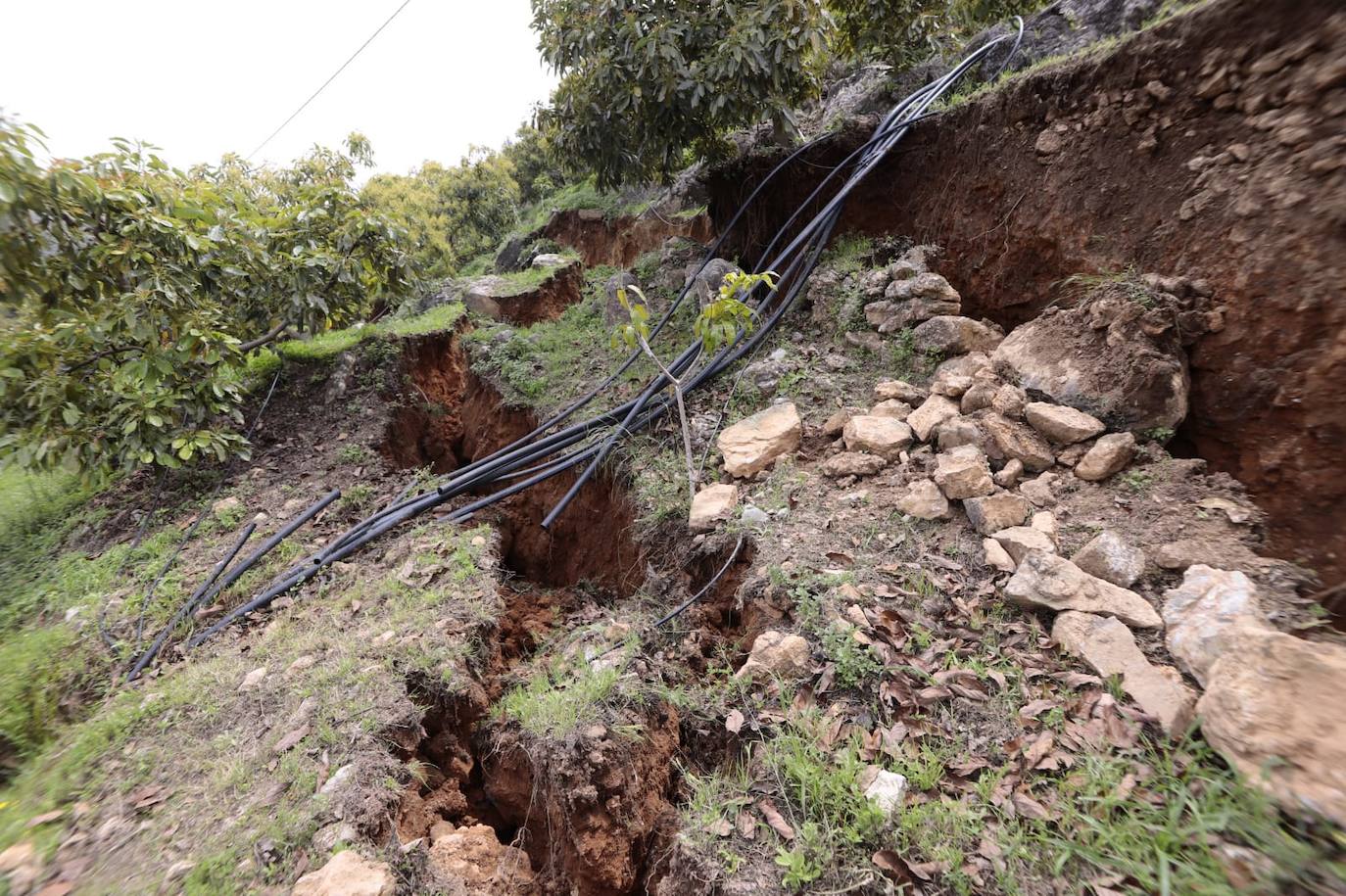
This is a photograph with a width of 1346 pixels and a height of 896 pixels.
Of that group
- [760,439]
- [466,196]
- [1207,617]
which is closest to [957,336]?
[760,439]

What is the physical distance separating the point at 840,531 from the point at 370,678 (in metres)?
2.35

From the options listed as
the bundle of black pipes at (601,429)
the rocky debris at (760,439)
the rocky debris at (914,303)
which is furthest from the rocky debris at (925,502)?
the bundle of black pipes at (601,429)

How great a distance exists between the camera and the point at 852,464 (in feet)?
9.91

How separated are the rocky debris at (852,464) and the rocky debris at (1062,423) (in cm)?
71

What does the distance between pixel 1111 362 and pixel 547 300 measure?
6520 millimetres

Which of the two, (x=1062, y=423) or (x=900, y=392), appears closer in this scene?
(x=1062, y=423)

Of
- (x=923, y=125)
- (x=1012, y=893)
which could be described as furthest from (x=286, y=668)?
(x=923, y=125)

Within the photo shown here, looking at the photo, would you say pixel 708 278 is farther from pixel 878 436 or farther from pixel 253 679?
pixel 253 679

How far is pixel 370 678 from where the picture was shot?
8.79 feet

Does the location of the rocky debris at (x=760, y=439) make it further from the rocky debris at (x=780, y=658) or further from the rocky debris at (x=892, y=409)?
the rocky debris at (x=780, y=658)

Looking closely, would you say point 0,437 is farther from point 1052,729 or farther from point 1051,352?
point 1051,352

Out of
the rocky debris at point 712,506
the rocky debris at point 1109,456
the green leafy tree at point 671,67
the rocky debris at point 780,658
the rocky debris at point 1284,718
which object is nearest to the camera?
the rocky debris at point 1284,718

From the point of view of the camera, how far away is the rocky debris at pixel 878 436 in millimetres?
3002

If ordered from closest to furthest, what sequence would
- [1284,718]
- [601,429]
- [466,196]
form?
[1284,718] < [601,429] < [466,196]
